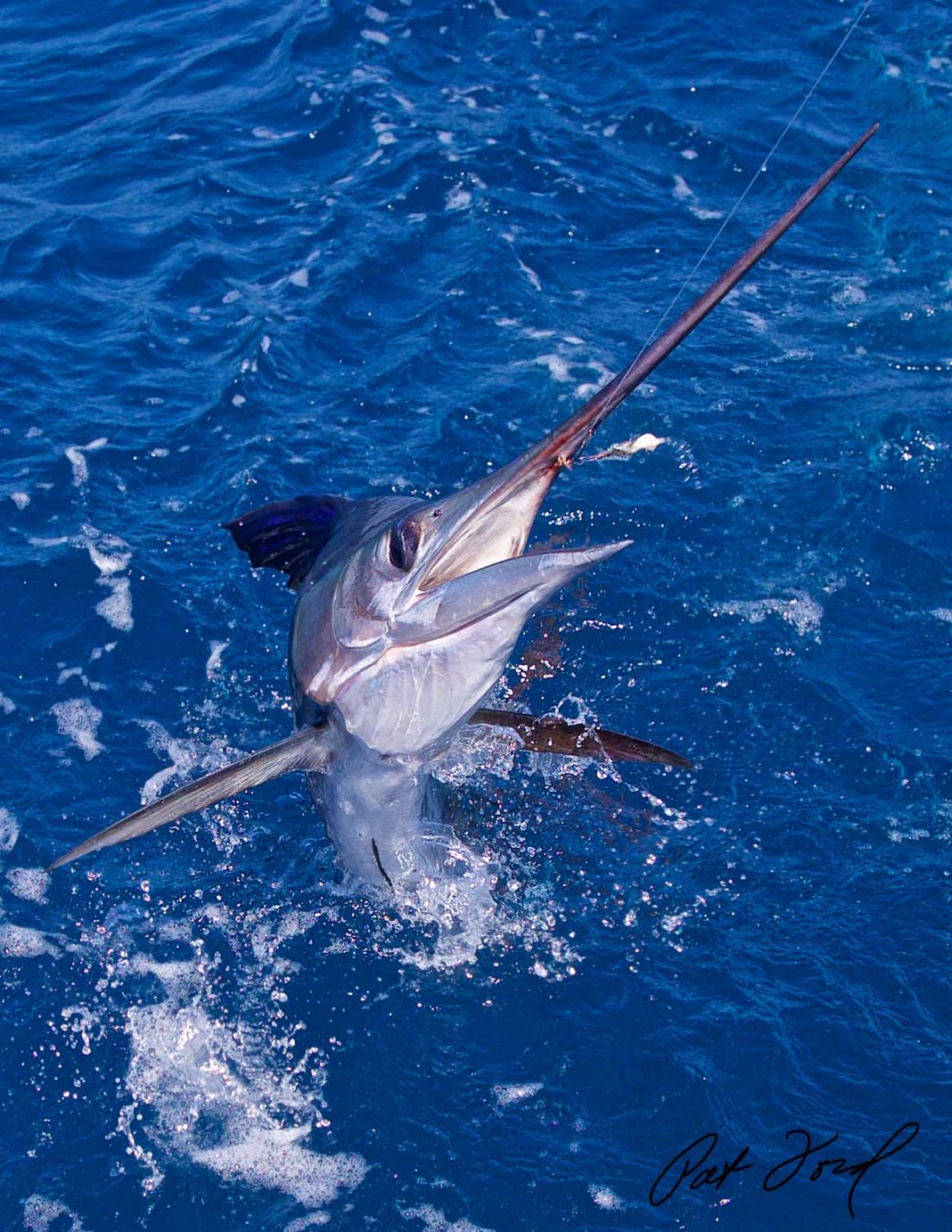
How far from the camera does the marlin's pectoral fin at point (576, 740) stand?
5352 mm

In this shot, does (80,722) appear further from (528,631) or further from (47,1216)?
(47,1216)

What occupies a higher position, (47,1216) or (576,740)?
(576,740)

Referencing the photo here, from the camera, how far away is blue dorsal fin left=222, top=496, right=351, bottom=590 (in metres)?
6.20

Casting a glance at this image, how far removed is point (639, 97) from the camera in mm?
12508

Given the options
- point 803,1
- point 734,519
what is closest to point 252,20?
point 803,1

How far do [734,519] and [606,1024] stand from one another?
12.2ft

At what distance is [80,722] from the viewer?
7242 millimetres

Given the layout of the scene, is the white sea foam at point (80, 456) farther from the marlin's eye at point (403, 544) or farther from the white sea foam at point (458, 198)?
the marlin's eye at point (403, 544)

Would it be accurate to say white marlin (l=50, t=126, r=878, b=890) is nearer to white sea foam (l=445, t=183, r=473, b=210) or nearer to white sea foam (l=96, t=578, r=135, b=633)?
white sea foam (l=96, t=578, r=135, b=633)

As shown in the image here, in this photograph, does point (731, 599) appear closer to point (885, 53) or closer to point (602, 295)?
point (602, 295)
